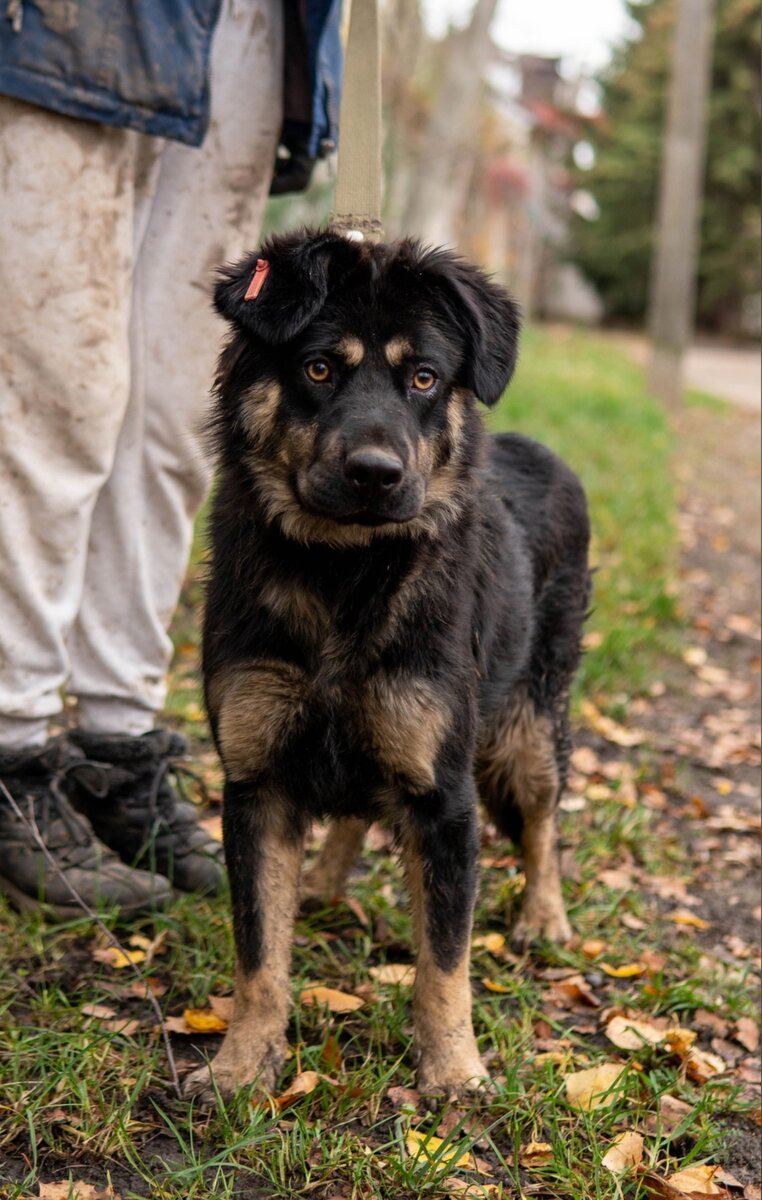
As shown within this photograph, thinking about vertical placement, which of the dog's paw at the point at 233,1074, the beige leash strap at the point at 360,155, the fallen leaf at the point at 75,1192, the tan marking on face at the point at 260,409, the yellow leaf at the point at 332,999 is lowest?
the yellow leaf at the point at 332,999

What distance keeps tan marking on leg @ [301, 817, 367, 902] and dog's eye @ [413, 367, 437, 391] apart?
1.37 metres

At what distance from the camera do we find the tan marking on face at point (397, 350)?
9.06 ft

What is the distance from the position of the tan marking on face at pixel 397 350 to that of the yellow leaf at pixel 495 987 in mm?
1639

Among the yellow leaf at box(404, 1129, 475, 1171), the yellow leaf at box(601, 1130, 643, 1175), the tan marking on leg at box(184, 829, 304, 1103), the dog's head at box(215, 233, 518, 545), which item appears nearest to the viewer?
the yellow leaf at box(404, 1129, 475, 1171)

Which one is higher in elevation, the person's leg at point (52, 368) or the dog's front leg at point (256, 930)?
the person's leg at point (52, 368)

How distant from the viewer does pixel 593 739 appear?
204 inches

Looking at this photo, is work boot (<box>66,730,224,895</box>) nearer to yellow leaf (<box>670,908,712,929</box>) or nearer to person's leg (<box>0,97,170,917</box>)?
person's leg (<box>0,97,170,917</box>)

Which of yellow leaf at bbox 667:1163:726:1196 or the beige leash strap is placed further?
the beige leash strap

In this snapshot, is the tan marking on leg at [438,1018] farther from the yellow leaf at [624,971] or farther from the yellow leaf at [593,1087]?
the yellow leaf at [624,971]

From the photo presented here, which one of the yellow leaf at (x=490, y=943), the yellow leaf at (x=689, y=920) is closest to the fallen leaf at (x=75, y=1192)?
the yellow leaf at (x=490, y=943)

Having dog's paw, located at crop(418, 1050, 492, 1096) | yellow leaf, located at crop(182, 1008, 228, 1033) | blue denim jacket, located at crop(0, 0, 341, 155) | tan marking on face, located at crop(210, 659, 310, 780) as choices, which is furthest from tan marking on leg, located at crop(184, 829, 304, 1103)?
blue denim jacket, located at crop(0, 0, 341, 155)

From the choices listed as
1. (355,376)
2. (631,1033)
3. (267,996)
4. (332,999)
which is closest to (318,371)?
(355,376)

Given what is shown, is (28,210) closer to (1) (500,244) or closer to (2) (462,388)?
(2) (462,388)

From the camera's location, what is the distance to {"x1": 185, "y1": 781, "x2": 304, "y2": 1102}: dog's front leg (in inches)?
108
